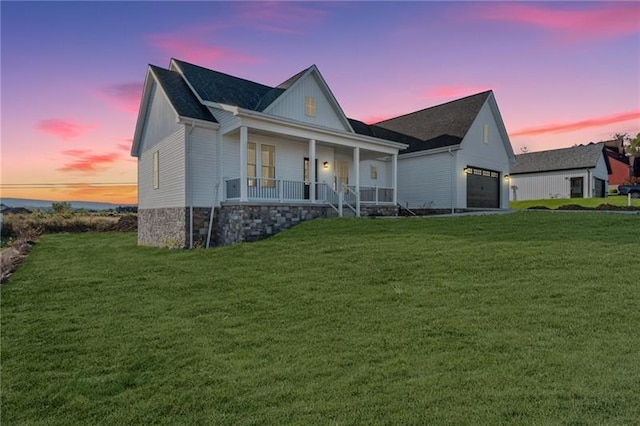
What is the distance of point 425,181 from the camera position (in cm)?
1850

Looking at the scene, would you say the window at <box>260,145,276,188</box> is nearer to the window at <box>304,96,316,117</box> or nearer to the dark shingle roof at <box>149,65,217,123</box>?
the dark shingle roof at <box>149,65,217,123</box>

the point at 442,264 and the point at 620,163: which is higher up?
the point at 620,163

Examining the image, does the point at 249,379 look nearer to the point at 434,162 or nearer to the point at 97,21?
the point at 97,21

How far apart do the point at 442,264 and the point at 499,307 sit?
193 centimetres

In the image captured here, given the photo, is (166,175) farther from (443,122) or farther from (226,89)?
(443,122)

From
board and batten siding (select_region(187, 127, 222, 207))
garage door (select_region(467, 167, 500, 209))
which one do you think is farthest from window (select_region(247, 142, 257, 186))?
garage door (select_region(467, 167, 500, 209))

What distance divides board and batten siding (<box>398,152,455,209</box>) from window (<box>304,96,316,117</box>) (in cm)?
636

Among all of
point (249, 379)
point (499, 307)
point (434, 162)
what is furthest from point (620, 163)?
point (249, 379)

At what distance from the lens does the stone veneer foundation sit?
1159 centimetres

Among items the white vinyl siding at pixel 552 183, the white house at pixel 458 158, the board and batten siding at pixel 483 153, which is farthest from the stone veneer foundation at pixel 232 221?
the white vinyl siding at pixel 552 183

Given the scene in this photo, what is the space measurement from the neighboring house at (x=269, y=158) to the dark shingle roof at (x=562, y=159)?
500 inches

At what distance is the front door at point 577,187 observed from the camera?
27406 mm

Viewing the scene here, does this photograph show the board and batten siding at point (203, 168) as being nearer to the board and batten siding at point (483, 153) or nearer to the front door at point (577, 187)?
the board and batten siding at point (483, 153)

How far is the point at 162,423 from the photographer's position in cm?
274
